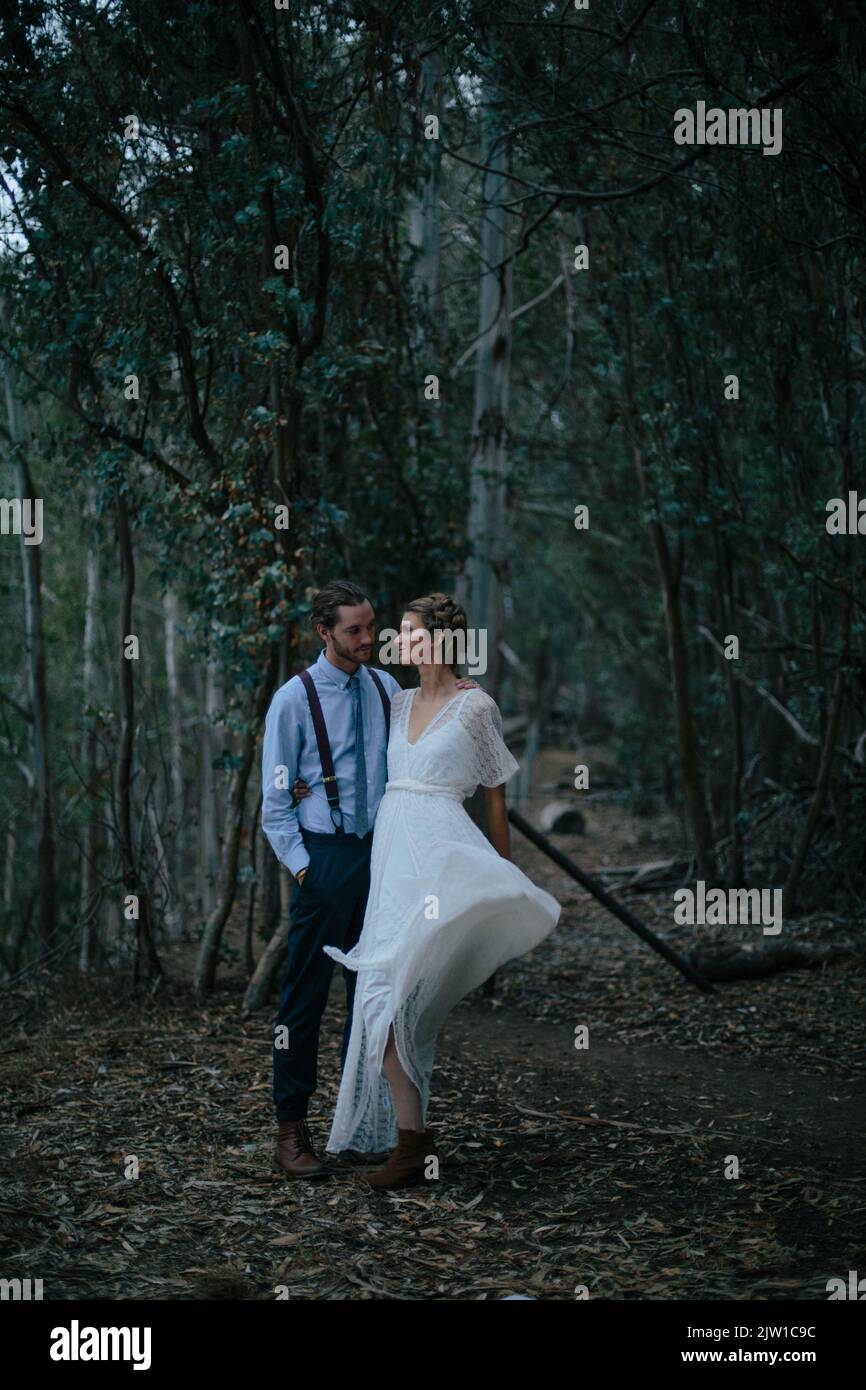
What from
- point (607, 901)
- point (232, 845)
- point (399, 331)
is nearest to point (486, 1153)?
point (607, 901)

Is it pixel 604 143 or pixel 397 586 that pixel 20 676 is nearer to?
pixel 397 586

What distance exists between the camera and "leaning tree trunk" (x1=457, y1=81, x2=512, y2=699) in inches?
416

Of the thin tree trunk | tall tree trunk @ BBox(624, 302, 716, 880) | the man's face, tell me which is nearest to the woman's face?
the man's face

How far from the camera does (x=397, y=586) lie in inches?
383

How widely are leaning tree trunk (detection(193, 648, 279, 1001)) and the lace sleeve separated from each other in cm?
289

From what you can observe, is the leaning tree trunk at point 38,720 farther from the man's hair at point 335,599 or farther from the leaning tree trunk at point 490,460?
the man's hair at point 335,599

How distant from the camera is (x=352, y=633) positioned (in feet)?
16.3

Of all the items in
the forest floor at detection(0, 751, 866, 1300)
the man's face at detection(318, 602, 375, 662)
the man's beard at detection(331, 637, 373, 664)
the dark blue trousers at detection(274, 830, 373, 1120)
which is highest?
the man's face at detection(318, 602, 375, 662)

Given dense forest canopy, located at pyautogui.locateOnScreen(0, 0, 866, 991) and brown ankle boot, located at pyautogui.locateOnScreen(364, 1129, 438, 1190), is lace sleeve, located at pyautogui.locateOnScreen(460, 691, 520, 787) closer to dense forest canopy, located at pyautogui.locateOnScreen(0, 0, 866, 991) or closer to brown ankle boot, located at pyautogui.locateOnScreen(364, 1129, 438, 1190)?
brown ankle boot, located at pyautogui.locateOnScreen(364, 1129, 438, 1190)

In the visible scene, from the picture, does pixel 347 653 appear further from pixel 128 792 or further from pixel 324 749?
pixel 128 792

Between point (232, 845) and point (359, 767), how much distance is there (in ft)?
9.65

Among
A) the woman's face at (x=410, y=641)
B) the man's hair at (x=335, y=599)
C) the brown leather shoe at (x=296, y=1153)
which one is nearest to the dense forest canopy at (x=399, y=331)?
the man's hair at (x=335, y=599)
